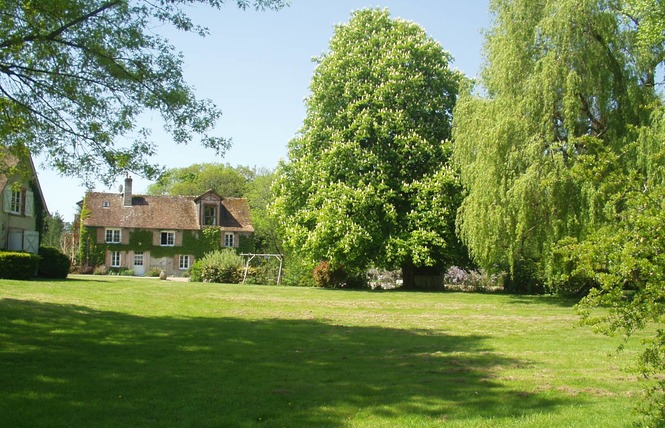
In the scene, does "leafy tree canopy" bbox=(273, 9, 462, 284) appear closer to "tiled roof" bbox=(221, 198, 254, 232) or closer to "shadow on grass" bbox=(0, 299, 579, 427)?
"shadow on grass" bbox=(0, 299, 579, 427)

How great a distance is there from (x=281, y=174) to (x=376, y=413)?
26.2 meters

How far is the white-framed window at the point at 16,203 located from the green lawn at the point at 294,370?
16.0 metres

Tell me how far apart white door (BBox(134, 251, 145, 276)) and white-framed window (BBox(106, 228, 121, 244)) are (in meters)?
1.89

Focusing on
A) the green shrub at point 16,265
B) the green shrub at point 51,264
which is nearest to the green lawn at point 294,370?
the green shrub at point 16,265

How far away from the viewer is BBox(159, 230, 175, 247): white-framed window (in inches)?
1956

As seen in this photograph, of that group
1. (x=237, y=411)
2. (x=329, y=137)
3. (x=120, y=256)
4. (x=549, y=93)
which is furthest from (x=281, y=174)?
(x=237, y=411)

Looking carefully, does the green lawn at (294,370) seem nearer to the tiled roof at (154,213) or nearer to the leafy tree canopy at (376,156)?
the leafy tree canopy at (376,156)

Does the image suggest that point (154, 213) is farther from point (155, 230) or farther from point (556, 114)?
point (556, 114)

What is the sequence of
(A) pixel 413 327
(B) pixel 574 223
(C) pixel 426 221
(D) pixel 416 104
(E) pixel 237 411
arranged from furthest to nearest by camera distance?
(D) pixel 416 104 → (C) pixel 426 221 → (B) pixel 574 223 → (A) pixel 413 327 → (E) pixel 237 411

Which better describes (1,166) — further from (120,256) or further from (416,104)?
(120,256)

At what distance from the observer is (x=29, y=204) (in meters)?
31.7

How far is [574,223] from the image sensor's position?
1978cm

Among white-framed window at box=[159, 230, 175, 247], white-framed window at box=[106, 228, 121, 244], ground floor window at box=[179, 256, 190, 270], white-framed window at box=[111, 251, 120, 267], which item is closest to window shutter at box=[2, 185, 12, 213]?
white-framed window at box=[106, 228, 121, 244]

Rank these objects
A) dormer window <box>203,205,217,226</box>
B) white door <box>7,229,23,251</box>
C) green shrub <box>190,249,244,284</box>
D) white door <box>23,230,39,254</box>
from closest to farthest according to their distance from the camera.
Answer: white door <box>23,230,39,254</box>
white door <box>7,229,23,251</box>
green shrub <box>190,249,244,284</box>
dormer window <box>203,205,217,226</box>
